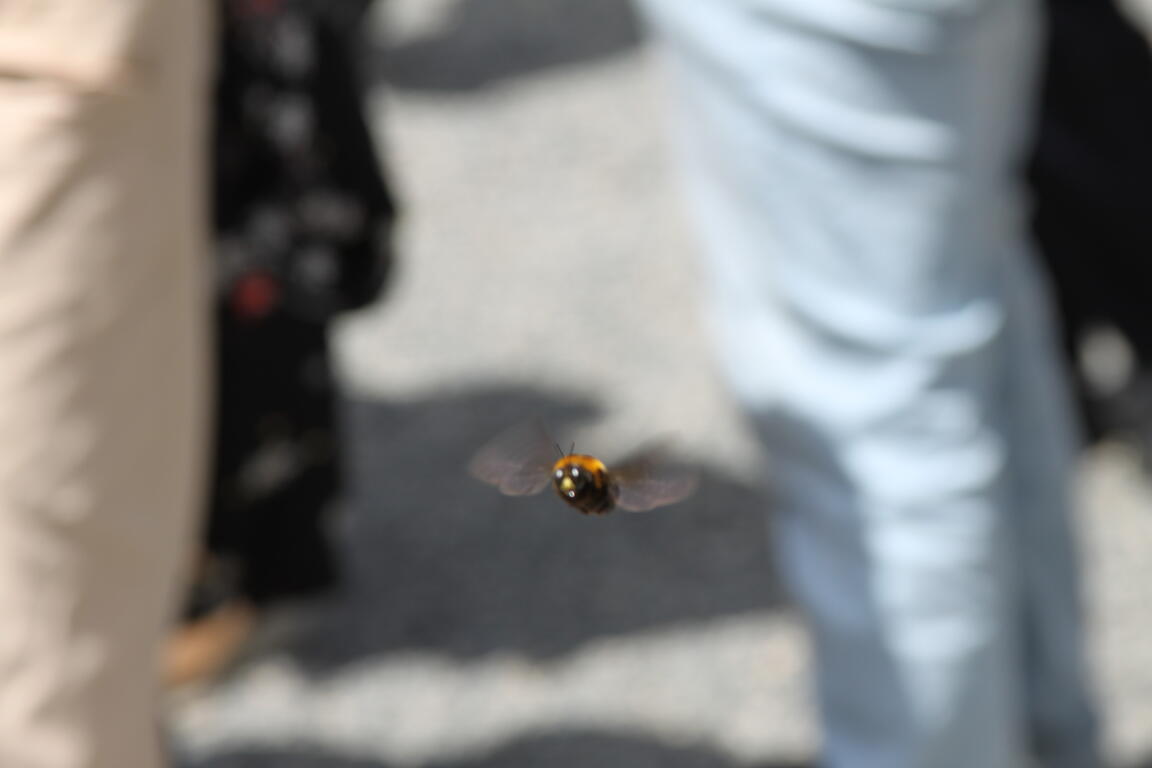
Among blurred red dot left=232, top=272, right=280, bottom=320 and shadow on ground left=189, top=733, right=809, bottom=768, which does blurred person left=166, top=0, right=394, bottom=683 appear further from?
shadow on ground left=189, top=733, right=809, bottom=768

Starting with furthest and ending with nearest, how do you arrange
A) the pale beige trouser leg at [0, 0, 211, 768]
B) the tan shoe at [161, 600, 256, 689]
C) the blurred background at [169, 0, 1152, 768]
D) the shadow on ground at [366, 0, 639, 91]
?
the shadow on ground at [366, 0, 639, 91] → the tan shoe at [161, 600, 256, 689] → the blurred background at [169, 0, 1152, 768] → the pale beige trouser leg at [0, 0, 211, 768]

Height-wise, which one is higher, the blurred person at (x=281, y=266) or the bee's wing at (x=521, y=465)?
the bee's wing at (x=521, y=465)

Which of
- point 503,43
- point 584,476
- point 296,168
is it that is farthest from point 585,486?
point 503,43

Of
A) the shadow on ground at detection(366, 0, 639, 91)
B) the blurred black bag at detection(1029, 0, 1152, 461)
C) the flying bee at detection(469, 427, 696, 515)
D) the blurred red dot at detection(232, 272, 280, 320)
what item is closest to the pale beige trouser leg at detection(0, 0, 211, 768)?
the flying bee at detection(469, 427, 696, 515)

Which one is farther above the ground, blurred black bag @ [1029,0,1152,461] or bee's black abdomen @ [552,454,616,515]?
bee's black abdomen @ [552,454,616,515]

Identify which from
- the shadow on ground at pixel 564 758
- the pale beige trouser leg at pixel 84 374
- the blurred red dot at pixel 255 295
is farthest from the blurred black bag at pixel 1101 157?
the pale beige trouser leg at pixel 84 374

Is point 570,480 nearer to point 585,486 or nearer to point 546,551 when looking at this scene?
point 585,486

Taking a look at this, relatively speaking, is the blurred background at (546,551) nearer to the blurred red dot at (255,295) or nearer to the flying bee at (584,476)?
the blurred red dot at (255,295)
